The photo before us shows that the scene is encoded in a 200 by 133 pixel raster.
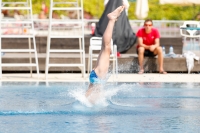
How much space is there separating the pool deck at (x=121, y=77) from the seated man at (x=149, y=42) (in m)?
0.38

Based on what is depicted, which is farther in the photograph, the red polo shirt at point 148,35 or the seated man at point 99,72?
the red polo shirt at point 148,35

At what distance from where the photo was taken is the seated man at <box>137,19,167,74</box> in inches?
679

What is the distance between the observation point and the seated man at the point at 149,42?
17250 millimetres

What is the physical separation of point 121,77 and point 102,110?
6.58m

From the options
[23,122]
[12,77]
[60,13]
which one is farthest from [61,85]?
[60,13]

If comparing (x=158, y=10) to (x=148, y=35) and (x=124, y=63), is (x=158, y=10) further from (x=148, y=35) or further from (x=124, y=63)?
(x=148, y=35)

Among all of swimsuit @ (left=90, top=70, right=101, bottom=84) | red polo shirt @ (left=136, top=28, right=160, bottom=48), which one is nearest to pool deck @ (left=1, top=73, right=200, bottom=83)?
red polo shirt @ (left=136, top=28, right=160, bottom=48)

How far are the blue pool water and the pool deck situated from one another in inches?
54.2

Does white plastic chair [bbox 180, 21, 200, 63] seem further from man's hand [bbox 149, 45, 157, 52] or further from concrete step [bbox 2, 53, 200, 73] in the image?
man's hand [bbox 149, 45, 157, 52]

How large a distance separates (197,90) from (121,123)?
514cm

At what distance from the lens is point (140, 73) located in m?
17.5

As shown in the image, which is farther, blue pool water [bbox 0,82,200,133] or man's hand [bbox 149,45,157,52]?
man's hand [bbox 149,45,157,52]

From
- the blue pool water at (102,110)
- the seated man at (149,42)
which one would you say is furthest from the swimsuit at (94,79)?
the seated man at (149,42)

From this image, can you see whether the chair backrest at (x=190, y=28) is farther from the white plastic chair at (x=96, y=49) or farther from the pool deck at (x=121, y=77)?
the white plastic chair at (x=96, y=49)
